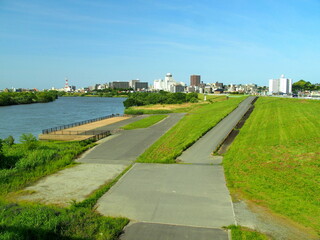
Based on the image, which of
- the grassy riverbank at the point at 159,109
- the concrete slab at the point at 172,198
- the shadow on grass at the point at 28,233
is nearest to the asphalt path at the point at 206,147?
the concrete slab at the point at 172,198

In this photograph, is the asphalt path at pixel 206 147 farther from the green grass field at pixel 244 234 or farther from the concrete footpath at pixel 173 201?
the green grass field at pixel 244 234

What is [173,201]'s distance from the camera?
14.4 metres

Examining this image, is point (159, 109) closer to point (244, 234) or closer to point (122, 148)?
point (122, 148)

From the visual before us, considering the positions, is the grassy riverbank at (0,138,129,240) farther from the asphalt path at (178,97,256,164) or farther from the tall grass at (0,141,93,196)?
the asphalt path at (178,97,256,164)

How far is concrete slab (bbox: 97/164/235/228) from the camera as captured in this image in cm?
1257

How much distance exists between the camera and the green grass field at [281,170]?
13.6m

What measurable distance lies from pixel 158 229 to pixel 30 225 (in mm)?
5082

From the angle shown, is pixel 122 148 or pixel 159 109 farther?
pixel 159 109

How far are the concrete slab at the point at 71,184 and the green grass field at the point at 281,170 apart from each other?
334 inches

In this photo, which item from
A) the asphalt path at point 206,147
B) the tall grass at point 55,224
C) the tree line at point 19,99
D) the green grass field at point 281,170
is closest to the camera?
the tall grass at point 55,224

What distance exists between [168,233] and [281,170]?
37.4ft

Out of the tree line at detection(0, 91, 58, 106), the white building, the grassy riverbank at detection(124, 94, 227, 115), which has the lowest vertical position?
the grassy riverbank at detection(124, 94, 227, 115)

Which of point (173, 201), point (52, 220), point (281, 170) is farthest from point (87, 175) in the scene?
point (281, 170)

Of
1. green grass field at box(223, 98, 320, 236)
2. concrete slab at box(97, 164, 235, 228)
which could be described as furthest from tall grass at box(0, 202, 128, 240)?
green grass field at box(223, 98, 320, 236)
